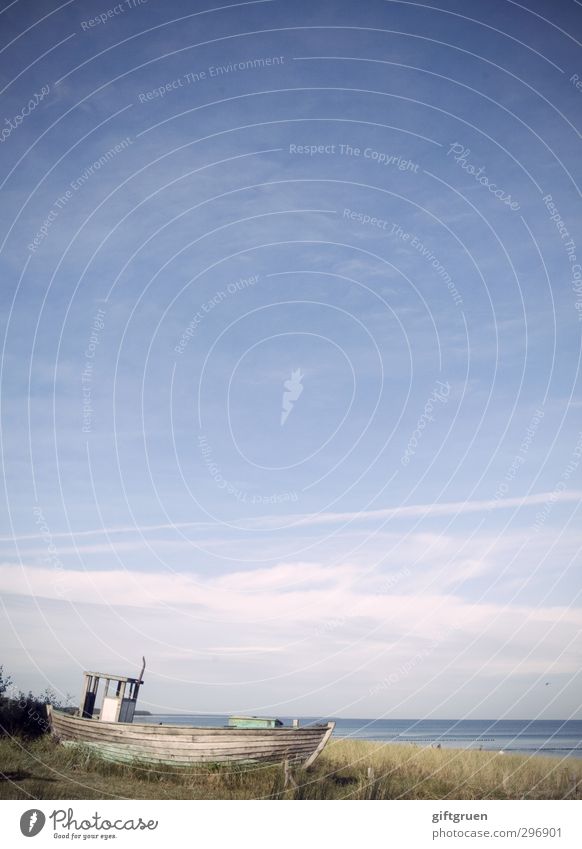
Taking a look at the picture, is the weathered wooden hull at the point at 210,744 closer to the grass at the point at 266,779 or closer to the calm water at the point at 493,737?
the grass at the point at 266,779

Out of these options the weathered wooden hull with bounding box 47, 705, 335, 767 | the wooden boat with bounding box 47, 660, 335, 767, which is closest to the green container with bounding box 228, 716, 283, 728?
the wooden boat with bounding box 47, 660, 335, 767

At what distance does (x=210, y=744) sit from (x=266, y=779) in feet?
6.45

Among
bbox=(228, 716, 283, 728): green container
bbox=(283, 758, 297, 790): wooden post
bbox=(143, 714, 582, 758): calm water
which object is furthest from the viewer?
bbox=(143, 714, 582, 758): calm water

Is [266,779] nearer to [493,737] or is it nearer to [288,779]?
[288,779]

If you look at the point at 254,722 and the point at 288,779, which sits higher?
the point at 254,722

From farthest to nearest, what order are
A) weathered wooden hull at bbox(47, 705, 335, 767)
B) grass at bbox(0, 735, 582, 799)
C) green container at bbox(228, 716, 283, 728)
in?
green container at bbox(228, 716, 283, 728), weathered wooden hull at bbox(47, 705, 335, 767), grass at bbox(0, 735, 582, 799)

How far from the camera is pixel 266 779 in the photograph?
18031 mm

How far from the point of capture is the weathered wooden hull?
18891mm

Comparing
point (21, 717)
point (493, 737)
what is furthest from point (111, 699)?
point (493, 737)

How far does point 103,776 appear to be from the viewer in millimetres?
18828

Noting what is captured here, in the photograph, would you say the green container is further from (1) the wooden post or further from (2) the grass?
(1) the wooden post
